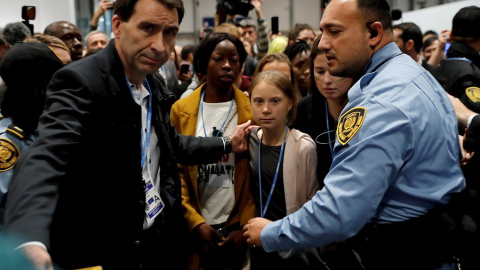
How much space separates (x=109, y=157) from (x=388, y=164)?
97cm

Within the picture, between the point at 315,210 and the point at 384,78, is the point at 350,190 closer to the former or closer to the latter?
the point at 315,210

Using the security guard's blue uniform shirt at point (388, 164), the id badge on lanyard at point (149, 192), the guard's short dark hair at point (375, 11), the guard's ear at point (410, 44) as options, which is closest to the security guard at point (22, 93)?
the id badge on lanyard at point (149, 192)

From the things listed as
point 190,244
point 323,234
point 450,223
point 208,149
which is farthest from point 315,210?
point 190,244

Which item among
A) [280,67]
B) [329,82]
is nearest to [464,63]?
[329,82]

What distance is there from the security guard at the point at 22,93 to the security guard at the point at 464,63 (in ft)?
7.19

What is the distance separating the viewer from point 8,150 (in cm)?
171

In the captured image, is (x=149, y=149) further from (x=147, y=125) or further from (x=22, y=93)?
(x=22, y=93)

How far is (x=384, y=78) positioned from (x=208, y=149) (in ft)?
3.50

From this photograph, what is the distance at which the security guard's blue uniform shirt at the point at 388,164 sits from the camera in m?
Answer: 1.35

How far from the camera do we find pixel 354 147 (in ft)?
4.54

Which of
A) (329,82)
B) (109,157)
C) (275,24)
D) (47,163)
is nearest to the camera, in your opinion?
(47,163)

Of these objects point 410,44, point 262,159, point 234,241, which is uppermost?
point 410,44

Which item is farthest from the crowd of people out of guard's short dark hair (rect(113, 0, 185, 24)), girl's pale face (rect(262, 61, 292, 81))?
girl's pale face (rect(262, 61, 292, 81))

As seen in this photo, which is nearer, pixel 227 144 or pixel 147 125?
pixel 147 125
